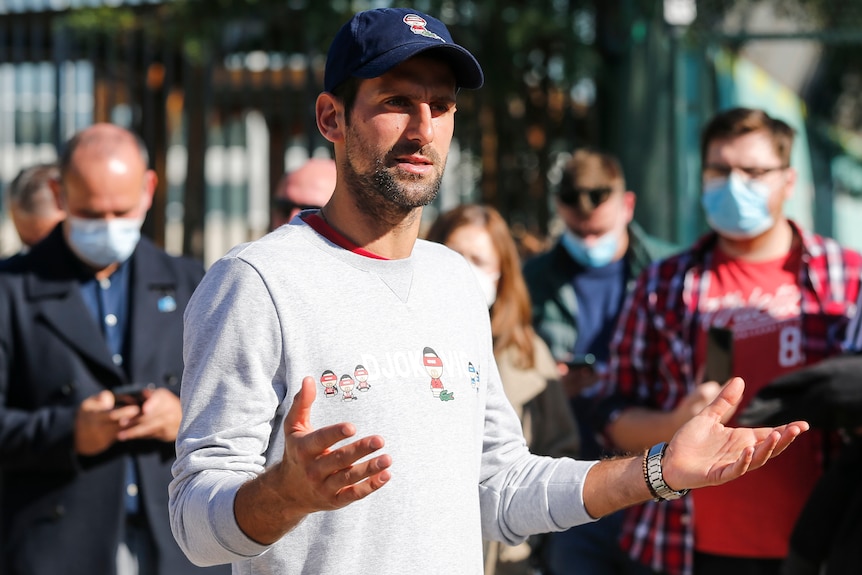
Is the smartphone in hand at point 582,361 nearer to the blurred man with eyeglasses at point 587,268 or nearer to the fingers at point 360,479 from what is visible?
the blurred man with eyeglasses at point 587,268

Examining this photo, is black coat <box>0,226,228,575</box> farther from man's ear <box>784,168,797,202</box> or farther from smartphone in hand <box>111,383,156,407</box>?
man's ear <box>784,168,797,202</box>

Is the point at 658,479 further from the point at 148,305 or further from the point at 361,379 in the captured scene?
the point at 148,305

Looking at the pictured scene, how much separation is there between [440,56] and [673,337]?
197 centimetres

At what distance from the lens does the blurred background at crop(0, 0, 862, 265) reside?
6656mm

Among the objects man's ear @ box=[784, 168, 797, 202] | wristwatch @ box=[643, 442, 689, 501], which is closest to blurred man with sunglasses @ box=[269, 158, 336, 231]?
man's ear @ box=[784, 168, 797, 202]

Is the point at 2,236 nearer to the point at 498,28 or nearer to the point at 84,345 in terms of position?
the point at 498,28

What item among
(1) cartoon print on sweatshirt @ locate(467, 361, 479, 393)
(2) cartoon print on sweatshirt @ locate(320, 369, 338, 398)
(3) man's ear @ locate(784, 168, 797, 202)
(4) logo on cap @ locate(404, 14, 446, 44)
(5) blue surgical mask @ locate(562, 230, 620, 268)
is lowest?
(1) cartoon print on sweatshirt @ locate(467, 361, 479, 393)

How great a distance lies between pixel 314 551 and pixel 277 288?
1.59 ft

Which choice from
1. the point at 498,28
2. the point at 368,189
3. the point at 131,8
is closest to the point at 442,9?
the point at 498,28

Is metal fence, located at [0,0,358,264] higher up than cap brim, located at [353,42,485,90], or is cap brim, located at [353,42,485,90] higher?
metal fence, located at [0,0,358,264]

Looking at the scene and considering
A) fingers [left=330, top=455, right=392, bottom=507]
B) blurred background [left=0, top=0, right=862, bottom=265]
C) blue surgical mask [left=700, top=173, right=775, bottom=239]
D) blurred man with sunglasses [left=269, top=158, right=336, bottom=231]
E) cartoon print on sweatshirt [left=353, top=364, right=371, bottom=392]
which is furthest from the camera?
blurred background [left=0, top=0, right=862, bottom=265]

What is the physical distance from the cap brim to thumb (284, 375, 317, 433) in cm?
67

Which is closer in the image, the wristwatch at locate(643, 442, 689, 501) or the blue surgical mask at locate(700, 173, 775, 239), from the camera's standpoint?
the wristwatch at locate(643, 442, 689, 501)

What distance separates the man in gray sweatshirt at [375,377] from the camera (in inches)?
80.7
